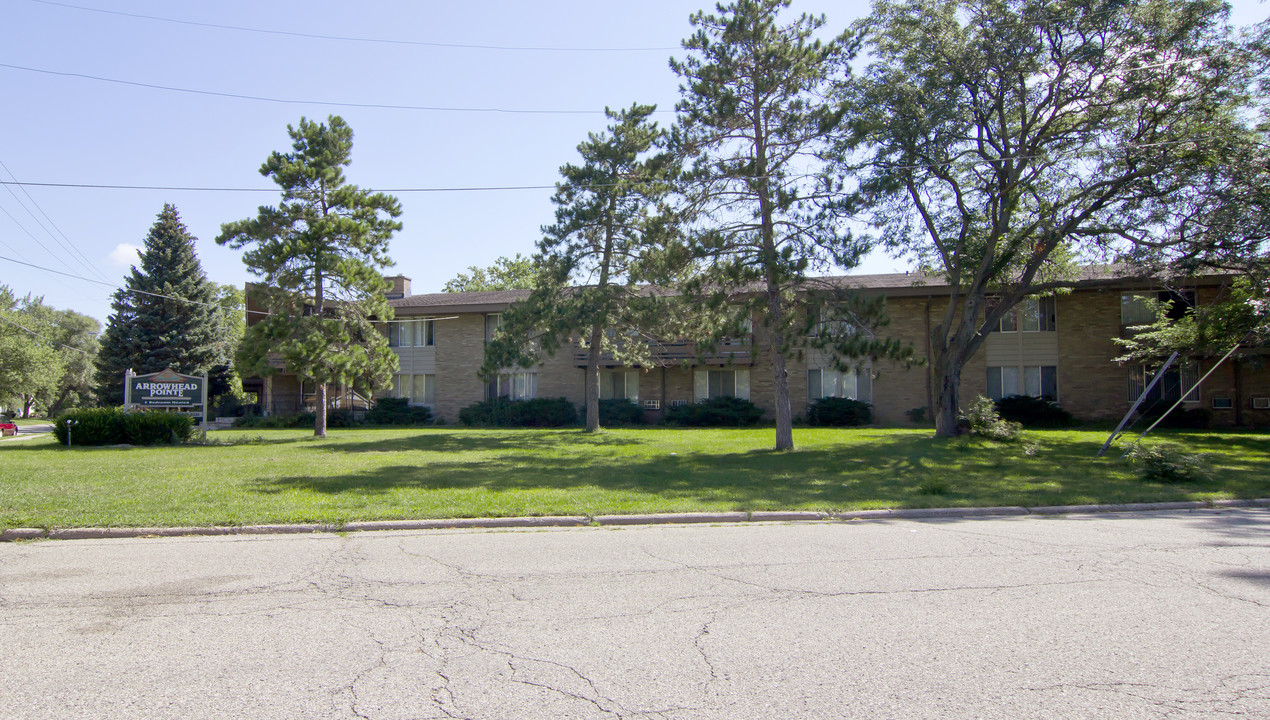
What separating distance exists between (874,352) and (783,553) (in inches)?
459

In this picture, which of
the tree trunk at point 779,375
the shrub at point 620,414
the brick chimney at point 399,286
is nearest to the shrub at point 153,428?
the shrub at point 620,414

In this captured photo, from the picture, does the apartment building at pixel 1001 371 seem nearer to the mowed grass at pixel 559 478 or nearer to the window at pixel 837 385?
the window at pixel 837 385

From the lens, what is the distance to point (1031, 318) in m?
32.3

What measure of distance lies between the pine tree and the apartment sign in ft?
7.93

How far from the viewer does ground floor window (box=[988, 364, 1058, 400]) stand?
105 feet

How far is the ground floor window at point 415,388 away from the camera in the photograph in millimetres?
38719

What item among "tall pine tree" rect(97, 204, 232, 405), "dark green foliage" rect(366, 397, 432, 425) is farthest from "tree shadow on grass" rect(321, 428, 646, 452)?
"tall pine tree" rect(97, 204, 232, 405)

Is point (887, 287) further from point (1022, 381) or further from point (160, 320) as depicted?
point (160, 320)

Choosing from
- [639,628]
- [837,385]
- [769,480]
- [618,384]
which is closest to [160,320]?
[618,384]

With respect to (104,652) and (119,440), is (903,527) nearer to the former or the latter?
(104,652)

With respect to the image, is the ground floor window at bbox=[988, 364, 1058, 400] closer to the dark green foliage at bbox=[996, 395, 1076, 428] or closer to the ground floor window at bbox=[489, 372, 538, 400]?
the dark green foliage at bbox=[996, 395, 1076, 428]

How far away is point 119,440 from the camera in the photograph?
23188mm

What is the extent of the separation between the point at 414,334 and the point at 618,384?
424 inches

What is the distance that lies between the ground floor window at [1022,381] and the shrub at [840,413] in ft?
17.6
